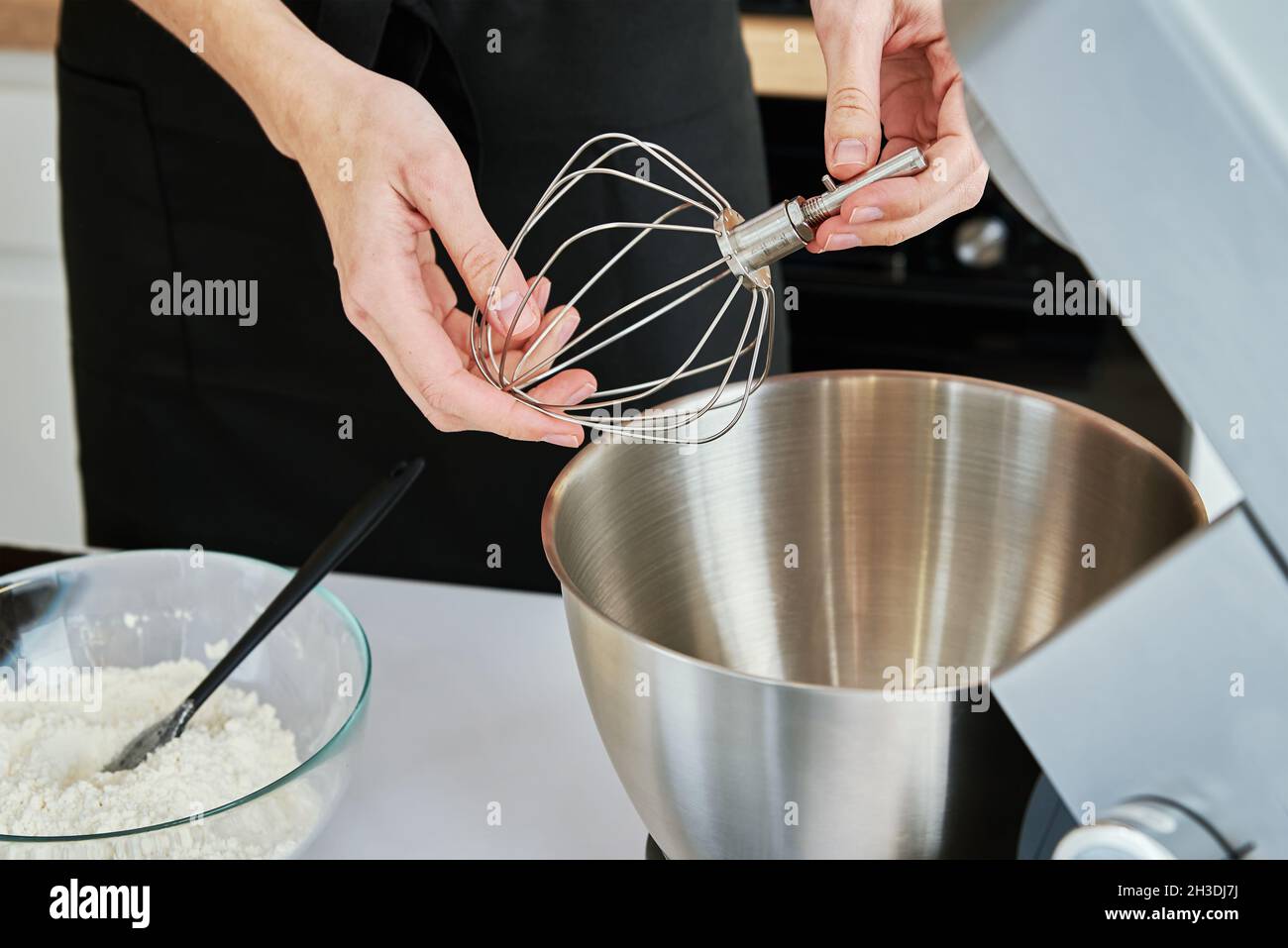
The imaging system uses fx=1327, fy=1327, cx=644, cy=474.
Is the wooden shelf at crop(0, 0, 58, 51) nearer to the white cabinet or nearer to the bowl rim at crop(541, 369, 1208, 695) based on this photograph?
the white cabinet

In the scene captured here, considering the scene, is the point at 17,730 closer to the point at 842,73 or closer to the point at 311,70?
the point at 311,70

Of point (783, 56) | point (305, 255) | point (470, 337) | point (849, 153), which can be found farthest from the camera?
point (783, 56)

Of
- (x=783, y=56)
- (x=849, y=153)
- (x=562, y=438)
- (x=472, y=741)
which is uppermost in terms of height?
(x=783, y=56)

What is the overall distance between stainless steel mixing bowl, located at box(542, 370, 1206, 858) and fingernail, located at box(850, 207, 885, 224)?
2.5 inches

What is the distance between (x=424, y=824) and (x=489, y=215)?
0.44 metres

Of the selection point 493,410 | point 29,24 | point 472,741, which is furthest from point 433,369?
point 29,24

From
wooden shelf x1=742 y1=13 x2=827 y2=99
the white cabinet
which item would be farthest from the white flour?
wooden shelf x1=742 y1=13 x2=827 y2=99

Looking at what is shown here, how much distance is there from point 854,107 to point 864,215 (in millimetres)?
46

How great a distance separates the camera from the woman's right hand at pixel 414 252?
56cm

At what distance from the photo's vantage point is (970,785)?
38cm

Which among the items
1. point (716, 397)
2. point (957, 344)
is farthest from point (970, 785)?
point (957, 344)

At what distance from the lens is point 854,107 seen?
1.72 ft

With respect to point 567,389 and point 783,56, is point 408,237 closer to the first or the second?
point 567,389

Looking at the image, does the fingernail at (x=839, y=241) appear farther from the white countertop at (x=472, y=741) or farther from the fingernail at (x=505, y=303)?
the white countertop at (x=472, y=741)
